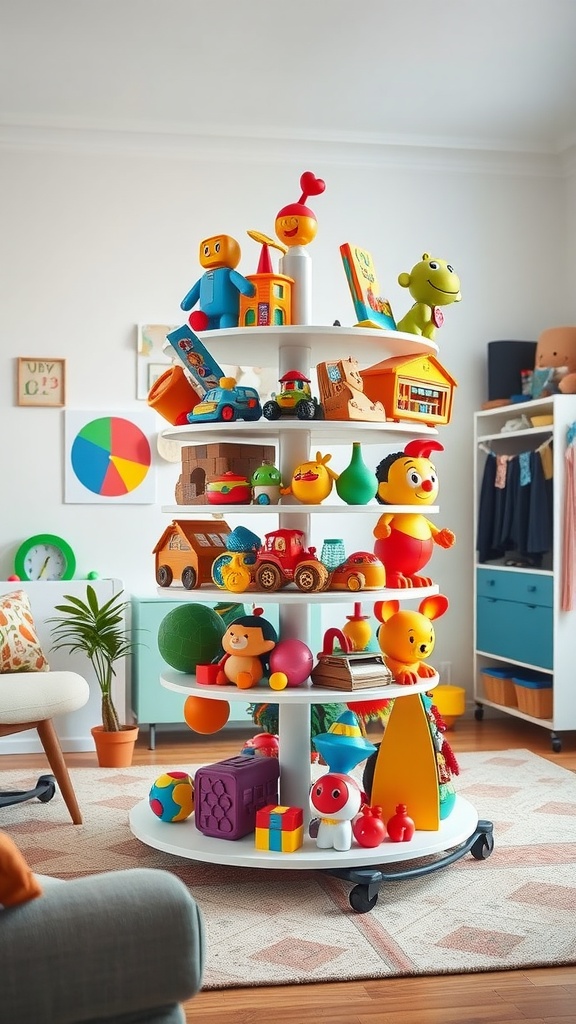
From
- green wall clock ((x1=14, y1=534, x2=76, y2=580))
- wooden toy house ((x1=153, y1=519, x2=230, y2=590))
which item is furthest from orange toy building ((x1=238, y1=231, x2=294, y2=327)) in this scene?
green wall clock ((x1=14, y1=534, x2=76, y2=580))

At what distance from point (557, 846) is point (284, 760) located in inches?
37.3

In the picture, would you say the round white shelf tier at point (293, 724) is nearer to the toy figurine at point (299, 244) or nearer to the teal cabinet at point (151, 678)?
the toy figurine at point (299, 244)

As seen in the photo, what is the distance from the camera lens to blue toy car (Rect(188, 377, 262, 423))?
10.3ft

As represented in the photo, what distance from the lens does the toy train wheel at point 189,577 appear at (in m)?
3.31

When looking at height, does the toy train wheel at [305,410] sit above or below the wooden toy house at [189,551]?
above

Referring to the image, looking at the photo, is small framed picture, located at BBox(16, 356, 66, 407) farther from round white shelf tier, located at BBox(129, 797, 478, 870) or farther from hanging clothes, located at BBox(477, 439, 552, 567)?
round white shelf tier, located at BBox(129, 797, 478, 870)

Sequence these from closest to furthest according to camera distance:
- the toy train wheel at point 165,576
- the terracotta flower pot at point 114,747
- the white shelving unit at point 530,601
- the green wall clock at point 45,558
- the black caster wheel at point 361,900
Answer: the black caster wheel at point 361,900 → the toy train wheel at point 165,576 → the terracotta flower pot at point 114,747 → the white shelving unit at point 530,601 → the green wall clock at point 45,558

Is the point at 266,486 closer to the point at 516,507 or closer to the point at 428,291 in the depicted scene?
the point at 428,291

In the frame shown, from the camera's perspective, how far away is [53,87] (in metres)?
4.80

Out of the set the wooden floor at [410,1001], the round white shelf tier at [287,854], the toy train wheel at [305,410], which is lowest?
the wooden floor at [410,1001]

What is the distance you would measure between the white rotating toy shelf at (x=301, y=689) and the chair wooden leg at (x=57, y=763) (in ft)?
0.97

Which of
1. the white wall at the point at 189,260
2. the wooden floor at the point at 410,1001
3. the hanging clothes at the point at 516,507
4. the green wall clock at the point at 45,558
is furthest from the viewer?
the white wall at the point at 189,260

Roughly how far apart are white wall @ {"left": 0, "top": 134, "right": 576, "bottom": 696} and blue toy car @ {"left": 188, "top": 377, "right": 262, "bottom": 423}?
2160 millimetres

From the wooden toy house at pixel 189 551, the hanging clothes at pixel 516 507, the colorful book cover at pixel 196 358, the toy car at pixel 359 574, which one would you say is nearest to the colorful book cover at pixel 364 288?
the colorful book cover at pixel 196 358
